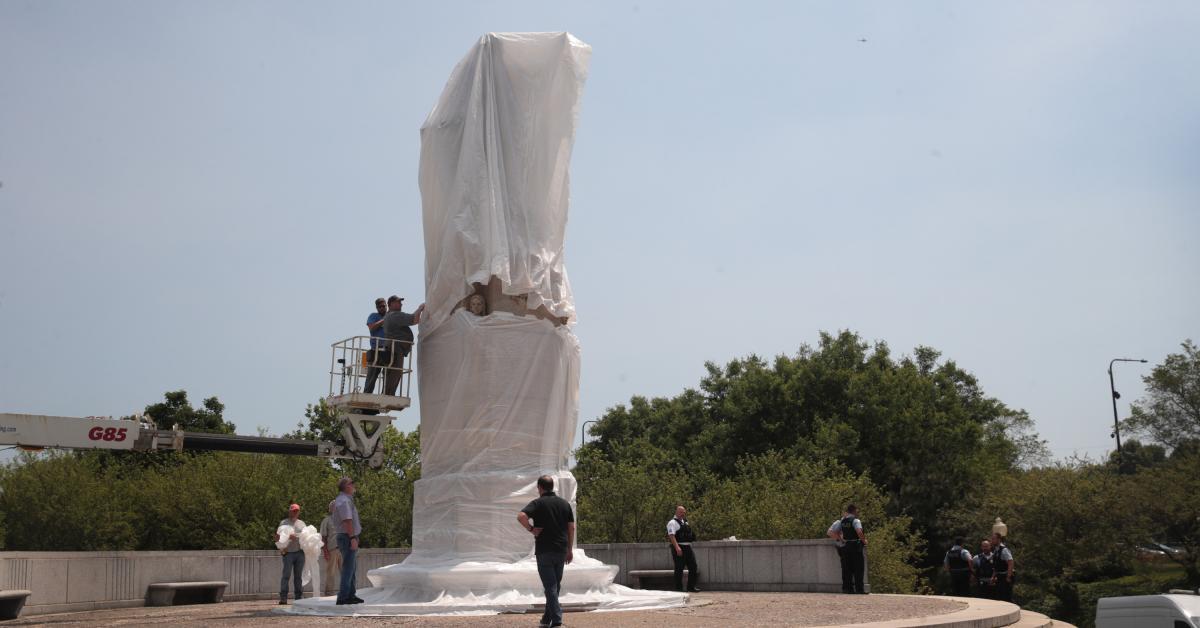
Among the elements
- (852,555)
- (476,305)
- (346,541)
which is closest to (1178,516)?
(852,555)

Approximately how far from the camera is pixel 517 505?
16578 mm

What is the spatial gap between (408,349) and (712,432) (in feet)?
116

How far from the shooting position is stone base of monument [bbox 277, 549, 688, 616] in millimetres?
14805

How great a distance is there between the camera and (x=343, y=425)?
18734mm

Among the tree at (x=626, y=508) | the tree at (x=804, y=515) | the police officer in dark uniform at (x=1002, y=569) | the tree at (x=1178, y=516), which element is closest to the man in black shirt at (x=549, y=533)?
the police officer in dark uniform at (x=1002, y=569)

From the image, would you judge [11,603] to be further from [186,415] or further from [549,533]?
[186,415]

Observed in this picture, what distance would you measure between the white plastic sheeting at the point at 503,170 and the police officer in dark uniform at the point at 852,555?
5.65 meters

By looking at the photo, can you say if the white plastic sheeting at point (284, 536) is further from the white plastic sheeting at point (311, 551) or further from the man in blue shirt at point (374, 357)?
the man in blue shirt at point (374, 357)

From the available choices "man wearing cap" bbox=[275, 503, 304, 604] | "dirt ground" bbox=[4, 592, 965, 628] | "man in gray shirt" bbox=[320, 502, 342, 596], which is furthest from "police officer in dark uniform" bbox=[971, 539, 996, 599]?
"man wearing cap" bbox=[275, 503, 304, 604]

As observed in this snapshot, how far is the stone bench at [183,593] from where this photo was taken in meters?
20.2

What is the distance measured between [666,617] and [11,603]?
978 centimetres

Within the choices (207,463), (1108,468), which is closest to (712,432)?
(1108,468)

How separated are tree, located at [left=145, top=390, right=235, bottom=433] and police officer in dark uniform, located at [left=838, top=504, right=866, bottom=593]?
46747mm

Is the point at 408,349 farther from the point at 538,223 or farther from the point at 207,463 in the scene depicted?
the point at 207,463
